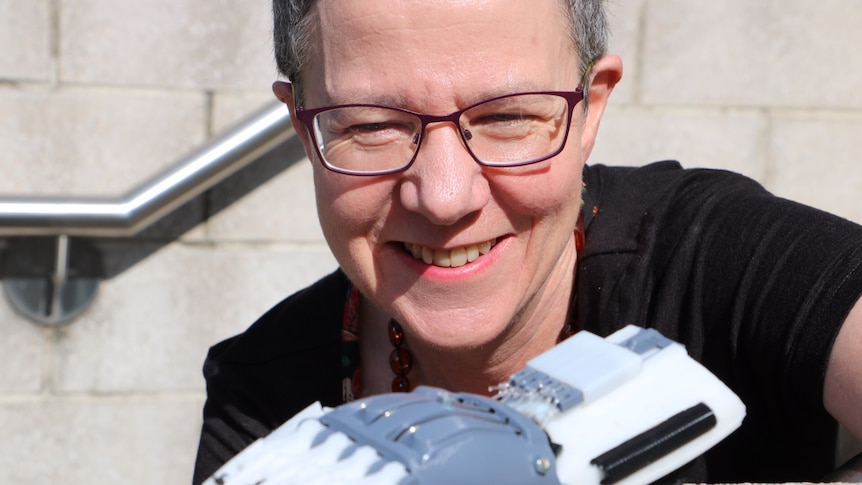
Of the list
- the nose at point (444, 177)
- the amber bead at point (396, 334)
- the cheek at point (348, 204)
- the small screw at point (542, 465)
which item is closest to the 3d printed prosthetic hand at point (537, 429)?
the small screw at point (542, 465)

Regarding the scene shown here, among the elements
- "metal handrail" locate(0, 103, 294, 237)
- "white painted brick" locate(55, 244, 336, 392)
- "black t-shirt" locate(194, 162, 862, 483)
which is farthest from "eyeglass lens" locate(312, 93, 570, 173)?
"white painted brick" locate(55, 244, 336, 392)

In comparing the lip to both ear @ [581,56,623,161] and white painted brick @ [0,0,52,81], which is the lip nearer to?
ear @ [581,56,623,161]

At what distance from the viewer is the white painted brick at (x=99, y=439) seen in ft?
7.79

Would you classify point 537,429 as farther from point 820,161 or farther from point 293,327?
point 820,161

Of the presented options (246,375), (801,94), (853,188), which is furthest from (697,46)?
(246,375)

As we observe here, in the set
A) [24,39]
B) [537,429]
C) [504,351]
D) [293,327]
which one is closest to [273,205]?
[24,39]

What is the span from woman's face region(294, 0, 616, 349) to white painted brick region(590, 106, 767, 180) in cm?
115

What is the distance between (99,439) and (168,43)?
3.02 feet

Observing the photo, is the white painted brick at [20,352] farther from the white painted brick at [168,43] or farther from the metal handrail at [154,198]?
the white painted brick at [168,43]

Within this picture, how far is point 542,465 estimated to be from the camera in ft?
2.64

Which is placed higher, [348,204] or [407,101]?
[407,101]

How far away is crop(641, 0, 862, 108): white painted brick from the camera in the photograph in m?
2.41

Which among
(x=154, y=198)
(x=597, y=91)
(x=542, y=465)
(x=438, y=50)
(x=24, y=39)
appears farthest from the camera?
(x=24, y=39)

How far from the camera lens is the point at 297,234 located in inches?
94.8
